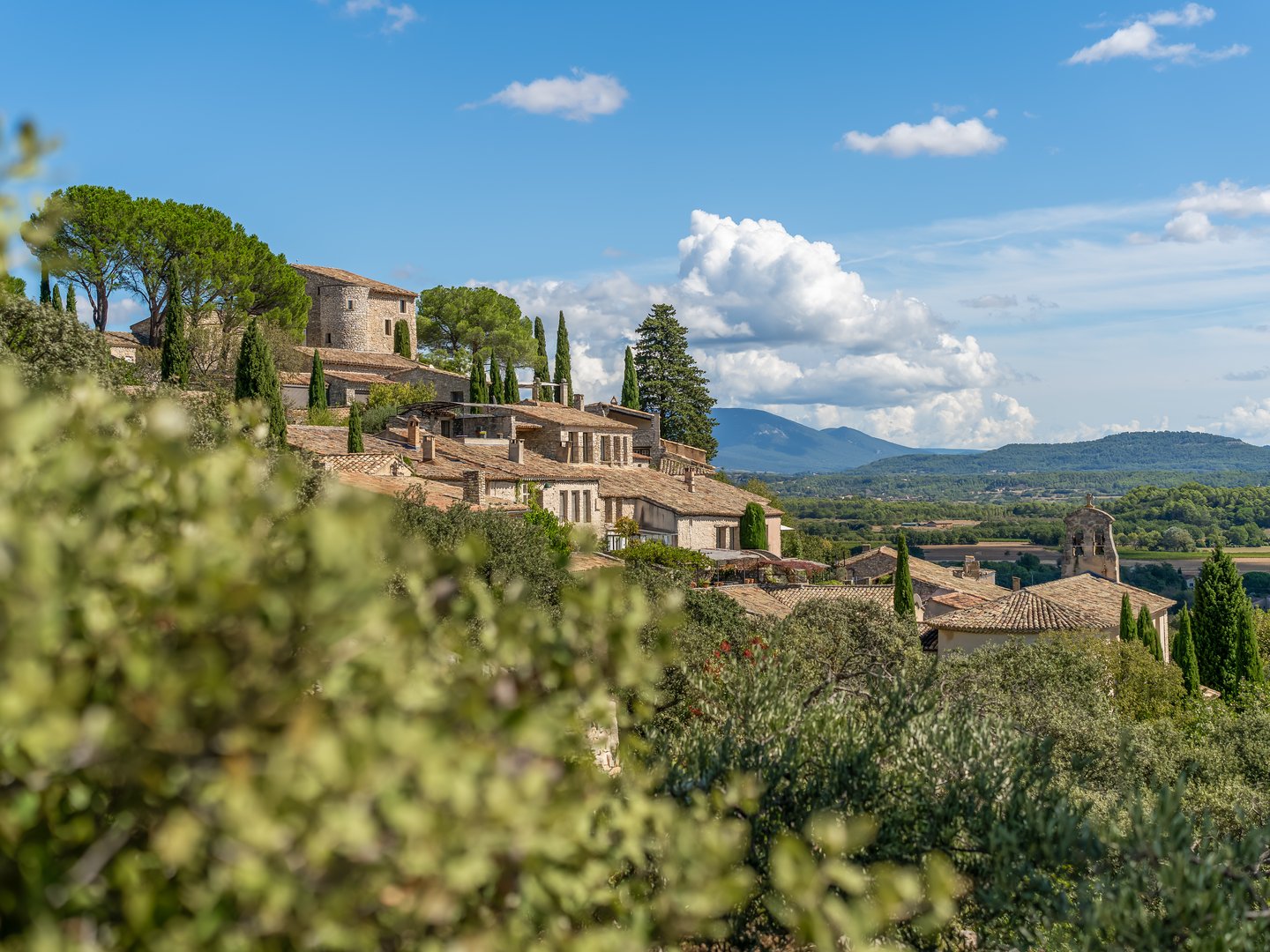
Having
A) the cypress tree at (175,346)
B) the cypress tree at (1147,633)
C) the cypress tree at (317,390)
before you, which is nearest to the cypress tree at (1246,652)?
the cypress tree at (1147,633)

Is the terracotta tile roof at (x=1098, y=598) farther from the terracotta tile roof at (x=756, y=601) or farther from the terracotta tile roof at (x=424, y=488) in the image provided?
the terracotta tile roof at (x=424, y=488)

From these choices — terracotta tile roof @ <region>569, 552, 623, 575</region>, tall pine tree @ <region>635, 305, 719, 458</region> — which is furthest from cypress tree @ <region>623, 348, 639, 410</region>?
terracotta tile roof @ <region>569, 552, 623, 575</region>

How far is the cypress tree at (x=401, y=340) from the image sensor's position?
2867 inches

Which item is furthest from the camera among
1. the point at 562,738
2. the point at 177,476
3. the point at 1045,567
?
the point at 1045,567

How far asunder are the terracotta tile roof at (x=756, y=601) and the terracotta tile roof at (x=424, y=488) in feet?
23.9

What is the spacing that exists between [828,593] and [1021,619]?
7.49 metres

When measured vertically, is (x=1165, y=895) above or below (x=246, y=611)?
below

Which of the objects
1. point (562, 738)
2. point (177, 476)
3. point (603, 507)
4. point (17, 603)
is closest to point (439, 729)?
point (17, 603)

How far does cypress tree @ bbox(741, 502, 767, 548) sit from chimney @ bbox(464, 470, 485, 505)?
18.6m

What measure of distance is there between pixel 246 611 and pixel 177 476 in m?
0.76

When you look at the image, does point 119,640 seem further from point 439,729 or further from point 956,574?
point 956,574

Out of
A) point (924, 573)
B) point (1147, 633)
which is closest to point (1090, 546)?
point (924, 573)

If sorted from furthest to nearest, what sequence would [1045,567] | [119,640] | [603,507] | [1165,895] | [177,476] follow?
[1045,567], [603,507], [1165,895], [177,476], [119,640]

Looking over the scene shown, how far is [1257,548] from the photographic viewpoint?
145 metres
